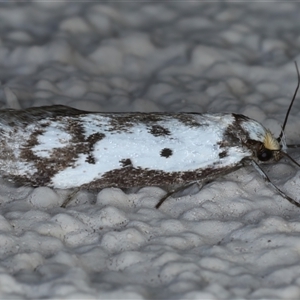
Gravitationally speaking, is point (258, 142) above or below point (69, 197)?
above

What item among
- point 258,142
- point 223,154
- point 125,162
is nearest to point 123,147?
point 125,162

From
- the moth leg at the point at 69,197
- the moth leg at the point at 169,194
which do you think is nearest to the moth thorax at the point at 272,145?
the moth leg at the point at 169,194

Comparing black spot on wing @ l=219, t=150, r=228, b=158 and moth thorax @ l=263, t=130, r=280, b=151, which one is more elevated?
moth thorax @ l=263, t=130, r=280, b=151

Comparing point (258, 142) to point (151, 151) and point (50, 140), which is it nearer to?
point (151, 151)

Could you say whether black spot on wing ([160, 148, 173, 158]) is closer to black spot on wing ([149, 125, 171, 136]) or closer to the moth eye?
black spot on wing ([149, 125, 171, 136])

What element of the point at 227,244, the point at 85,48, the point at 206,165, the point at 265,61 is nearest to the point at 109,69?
the point at 85,48

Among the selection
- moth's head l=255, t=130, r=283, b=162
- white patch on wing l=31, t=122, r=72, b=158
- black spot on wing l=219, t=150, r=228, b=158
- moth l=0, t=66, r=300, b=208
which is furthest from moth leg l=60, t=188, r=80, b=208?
moth's head l=255, t=130, r=283, b=162
